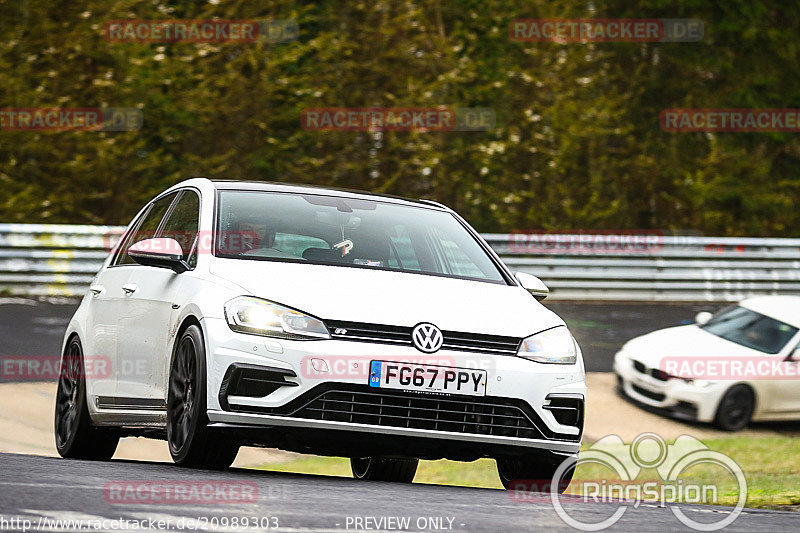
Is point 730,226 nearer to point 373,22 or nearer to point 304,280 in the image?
point 373,22

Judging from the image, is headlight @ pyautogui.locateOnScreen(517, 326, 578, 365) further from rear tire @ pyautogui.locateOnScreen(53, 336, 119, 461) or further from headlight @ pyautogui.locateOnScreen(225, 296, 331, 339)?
rear tire @ pyautogui.locateOnScreen(53, 336, 119, 461)

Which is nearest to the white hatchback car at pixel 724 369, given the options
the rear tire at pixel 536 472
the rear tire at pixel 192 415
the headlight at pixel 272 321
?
the rear tire at pixel 536 472

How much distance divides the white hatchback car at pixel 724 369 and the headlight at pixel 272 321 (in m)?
9.97

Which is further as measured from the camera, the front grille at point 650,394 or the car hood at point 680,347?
the car hood at point 680,347

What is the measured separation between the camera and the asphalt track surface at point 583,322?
1641 centimetres

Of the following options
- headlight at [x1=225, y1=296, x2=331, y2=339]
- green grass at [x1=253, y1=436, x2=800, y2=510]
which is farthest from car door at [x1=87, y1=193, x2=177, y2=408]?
green grass at [x1=253, y1=436, x2=800, y2=510]

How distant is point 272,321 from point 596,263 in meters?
15.9

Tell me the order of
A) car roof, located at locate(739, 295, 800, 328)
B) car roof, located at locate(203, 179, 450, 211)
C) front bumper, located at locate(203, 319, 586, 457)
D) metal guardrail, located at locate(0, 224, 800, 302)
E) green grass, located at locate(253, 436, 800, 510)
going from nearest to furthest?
front bumper, located at locate(203, 319, 586, 457)
car roof, located at locate(203, 179, 450, 211)
green grass, located at locate(253, 436, 800, 510)
car roof, located at locate(739, 295, 800, 328)
metal guardrail, located at locate(0, 224, 800, 302)

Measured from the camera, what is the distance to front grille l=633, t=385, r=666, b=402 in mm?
16094

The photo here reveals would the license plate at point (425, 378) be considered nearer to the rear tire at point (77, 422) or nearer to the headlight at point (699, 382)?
the rear tire at point (77, 422)

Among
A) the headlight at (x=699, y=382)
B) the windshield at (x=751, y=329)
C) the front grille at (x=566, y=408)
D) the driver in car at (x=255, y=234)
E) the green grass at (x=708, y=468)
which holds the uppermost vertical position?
the driver in car at (x=255, y=234)

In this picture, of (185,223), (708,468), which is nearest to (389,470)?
(185,223)

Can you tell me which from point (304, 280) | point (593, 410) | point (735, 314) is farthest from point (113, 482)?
point (735, 314)

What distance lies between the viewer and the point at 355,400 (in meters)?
6.59
